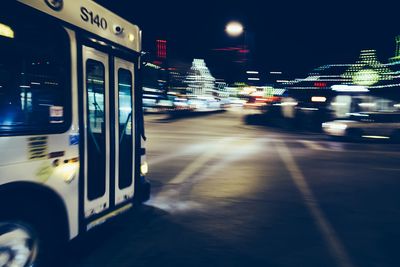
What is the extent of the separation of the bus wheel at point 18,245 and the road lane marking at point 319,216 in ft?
10.6

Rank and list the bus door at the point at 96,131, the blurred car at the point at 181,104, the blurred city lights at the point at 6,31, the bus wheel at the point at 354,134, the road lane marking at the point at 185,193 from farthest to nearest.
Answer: the blurred car at the point at 181,104 → the bus wheel at the point at 354,134 → the road lane marking at the point at 185,193 → the bus door at the point at 96,131 → the blurred city lights at the point at 6,31

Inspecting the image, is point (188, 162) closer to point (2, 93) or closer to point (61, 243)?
point (61, 243)

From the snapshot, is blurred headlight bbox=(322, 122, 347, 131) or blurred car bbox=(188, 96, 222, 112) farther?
blurred car bbox=(188, 96, 222, 112)

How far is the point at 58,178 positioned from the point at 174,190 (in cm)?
432

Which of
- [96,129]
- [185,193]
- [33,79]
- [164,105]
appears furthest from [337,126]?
[164,105]

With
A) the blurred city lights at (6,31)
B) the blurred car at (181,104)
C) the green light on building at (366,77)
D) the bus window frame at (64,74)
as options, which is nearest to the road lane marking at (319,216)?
the bus window frame at (64,74)

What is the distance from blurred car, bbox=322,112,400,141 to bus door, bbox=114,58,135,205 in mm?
14569

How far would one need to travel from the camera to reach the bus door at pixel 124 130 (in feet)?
18.0

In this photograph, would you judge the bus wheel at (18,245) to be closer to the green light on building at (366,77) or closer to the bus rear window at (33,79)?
the bus rear window at (33,79)

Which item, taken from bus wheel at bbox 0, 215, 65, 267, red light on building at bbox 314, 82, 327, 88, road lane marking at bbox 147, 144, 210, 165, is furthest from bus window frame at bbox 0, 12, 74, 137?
red light on building at bbox 314, 82, 327, 88

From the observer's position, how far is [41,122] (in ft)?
13.0

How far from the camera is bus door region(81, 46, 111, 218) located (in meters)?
4.71

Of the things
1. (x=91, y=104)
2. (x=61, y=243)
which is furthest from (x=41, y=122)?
(x=61, y=243)

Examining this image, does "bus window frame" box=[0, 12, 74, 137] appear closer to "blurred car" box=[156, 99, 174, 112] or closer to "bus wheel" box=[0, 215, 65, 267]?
"bus wheel" box=[0, 215, 65, 267]
